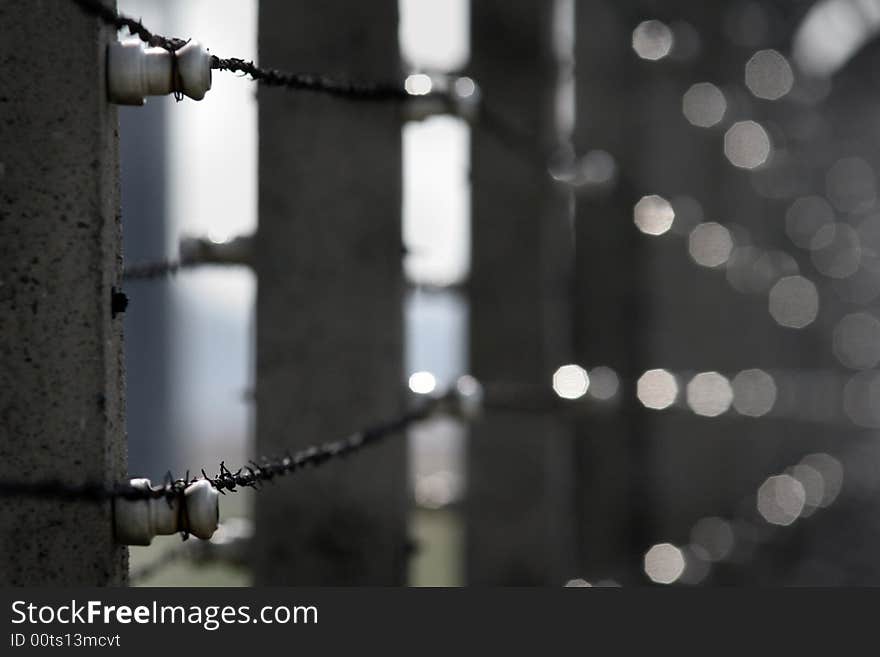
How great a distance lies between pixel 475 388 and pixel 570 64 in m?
0.88

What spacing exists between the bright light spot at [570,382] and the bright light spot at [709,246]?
88cm

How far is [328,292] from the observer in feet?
4.63

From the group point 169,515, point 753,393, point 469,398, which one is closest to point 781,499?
point 753,393

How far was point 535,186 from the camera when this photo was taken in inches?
86.6

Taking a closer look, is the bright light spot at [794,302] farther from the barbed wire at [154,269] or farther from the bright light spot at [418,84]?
the barbed wire at [154,269]

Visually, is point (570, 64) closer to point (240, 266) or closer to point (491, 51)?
point (491, 51)

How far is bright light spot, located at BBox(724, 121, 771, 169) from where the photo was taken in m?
3.61

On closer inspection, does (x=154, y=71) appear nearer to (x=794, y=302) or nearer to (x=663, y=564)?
(x=663, y=564)

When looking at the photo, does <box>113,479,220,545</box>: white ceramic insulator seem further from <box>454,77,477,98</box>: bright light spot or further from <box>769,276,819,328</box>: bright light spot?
<box>769,276,819,328</box>: bright light spot

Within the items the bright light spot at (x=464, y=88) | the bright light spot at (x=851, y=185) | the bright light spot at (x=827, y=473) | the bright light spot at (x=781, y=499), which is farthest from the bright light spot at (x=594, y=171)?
the bright light spot at (x=851, y=185)

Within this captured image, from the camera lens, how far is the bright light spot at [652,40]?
2.89 metres

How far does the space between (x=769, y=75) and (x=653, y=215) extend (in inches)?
58.1

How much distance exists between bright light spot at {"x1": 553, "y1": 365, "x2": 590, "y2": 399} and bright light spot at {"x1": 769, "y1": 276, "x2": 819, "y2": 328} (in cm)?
218

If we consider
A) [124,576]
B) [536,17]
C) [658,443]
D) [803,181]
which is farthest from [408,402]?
[803,181]
